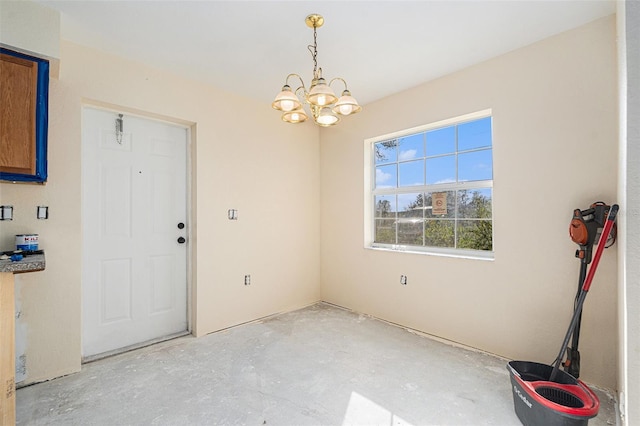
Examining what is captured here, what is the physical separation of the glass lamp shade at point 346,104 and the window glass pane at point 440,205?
1595mm

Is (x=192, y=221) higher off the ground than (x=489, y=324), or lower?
higher

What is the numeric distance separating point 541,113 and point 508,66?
0.51 m

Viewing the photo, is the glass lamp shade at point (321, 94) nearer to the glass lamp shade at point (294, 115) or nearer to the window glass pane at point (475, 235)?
the glass lamp shade at point (294, 115)

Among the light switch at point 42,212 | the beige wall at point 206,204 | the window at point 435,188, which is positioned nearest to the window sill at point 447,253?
the window at point 435,188

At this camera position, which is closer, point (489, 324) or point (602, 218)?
point (602, 218)

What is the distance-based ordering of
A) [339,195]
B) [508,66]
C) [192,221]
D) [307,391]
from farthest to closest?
[339,195], [192,221], [508,66], [307,391]

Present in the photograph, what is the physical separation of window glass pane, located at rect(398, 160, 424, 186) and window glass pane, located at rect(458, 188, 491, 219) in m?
0.48

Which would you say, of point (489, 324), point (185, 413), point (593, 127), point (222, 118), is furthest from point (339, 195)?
point (185, 413)

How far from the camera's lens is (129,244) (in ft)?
9.15

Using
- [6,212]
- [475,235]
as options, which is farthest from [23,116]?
[475,235]

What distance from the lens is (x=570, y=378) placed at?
5.90ft

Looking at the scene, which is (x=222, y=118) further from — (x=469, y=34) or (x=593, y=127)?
(x=593, y=127)

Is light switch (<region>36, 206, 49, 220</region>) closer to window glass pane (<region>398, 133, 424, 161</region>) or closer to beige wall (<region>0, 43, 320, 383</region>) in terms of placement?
beige wall (<region>0, 43, 320, 383</region>)

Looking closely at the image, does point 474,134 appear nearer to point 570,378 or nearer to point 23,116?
point 570,378
